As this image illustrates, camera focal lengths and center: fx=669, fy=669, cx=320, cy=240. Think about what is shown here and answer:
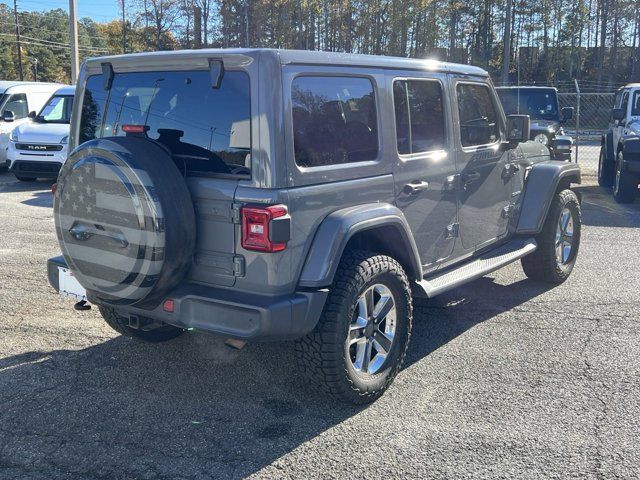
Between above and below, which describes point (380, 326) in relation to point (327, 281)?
below

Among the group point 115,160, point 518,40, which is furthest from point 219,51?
point 518,40

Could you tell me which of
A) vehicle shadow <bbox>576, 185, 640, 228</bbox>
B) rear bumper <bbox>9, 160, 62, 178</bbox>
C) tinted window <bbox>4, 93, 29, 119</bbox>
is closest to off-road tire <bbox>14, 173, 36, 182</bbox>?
rear bumper <bbox>9, 160, 62, 178</bbox>

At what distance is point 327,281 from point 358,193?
0.60 metres

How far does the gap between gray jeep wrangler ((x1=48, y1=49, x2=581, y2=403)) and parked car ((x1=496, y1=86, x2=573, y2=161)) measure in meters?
9.23

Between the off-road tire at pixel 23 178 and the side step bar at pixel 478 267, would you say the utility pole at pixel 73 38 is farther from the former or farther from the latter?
the side step bar at pixel 478 267

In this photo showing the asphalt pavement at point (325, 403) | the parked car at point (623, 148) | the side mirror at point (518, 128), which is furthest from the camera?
the parked car at point (623, 148)

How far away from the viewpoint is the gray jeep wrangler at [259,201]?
333cm

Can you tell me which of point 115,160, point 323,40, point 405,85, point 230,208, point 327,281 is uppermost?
point 323,40

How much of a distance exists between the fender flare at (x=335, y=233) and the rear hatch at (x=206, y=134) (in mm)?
377

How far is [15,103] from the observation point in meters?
14.9

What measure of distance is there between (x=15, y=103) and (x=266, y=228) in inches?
539

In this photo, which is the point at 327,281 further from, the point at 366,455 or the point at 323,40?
the point at 323,40

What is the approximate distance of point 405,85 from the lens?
4.30 m

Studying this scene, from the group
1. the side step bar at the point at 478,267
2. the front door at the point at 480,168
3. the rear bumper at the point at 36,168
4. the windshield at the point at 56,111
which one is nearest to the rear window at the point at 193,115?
the side step bar at the point at 478,267
